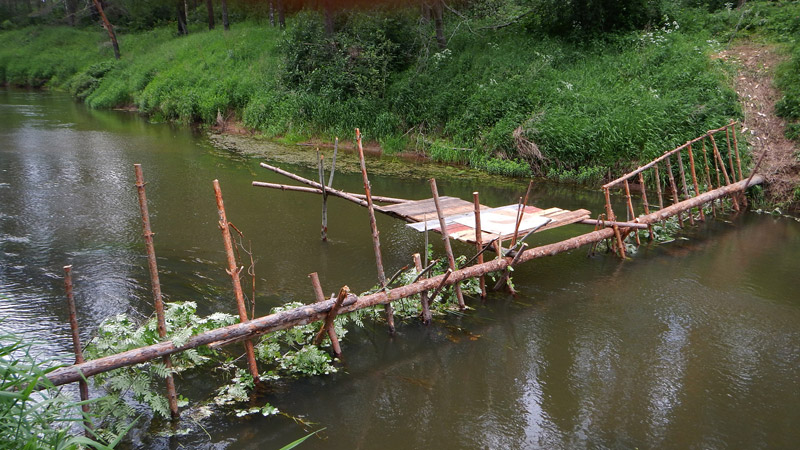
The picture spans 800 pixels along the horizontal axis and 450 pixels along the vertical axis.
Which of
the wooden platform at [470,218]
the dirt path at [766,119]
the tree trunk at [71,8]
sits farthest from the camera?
the tree trunk at [71,8]

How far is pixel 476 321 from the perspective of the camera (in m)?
7.37

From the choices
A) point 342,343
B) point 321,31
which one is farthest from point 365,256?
point 321,31

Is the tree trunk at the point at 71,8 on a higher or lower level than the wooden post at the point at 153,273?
higher

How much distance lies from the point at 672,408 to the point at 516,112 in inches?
424

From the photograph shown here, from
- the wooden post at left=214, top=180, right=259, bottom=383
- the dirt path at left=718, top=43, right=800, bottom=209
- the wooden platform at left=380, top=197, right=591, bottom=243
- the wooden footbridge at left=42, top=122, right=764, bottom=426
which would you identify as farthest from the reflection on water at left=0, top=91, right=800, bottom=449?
the dirt path at left=718, top=43, right=800, bottom=209

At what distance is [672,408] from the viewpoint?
574cm

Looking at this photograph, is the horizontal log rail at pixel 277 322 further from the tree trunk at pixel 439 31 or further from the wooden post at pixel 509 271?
the tree trunk at pixel 439 31

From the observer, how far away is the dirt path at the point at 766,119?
1236 cm

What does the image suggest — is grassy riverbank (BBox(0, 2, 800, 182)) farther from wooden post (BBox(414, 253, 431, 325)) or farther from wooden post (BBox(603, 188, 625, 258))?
wooden post (BBox(414, 253, 431, 325))

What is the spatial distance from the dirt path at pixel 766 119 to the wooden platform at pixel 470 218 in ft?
18.4

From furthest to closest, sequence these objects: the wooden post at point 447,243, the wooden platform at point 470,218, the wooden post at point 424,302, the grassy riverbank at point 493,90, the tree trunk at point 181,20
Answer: the tree trunk at point 181,20, the grassy riverbank at point 493,90, the wooden platform at point 470,218, the wooden post at point 447,243, the wooden post at point 424,302

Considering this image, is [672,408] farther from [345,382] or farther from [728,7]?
[728,7]

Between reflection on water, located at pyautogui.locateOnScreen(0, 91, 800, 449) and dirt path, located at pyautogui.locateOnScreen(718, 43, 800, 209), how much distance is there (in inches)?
42.9

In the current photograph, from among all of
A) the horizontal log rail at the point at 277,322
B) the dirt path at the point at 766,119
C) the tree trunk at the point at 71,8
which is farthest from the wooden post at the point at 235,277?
the tree trunk at the point at 71,8
